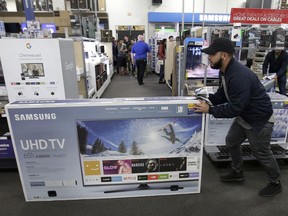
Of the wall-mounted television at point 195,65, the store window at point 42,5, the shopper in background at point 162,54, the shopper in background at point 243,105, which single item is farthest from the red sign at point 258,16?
the store window at point 42,5

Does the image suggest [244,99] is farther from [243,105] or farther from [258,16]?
[258,16]

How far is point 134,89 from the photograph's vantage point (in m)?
7.55

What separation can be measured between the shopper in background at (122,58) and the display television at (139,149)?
8359mm

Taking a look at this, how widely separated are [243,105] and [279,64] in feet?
9.46

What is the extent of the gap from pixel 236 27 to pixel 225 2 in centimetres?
1059

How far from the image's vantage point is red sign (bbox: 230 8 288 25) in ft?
11.7

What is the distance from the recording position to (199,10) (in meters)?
12.3

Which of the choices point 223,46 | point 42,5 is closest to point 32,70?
Answer: point 223,46

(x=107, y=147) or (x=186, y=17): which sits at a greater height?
(x=186, y=17)

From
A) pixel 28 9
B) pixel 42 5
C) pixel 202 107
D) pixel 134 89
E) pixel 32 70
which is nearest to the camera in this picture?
pixel 202 107

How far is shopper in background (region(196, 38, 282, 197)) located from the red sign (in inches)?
77.1

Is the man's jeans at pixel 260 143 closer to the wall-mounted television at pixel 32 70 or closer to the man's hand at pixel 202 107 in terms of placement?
the man's hand at pixel 202 107

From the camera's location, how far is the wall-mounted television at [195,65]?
4395mm

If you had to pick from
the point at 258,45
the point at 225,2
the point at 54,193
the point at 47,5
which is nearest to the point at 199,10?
the point at 225,2
